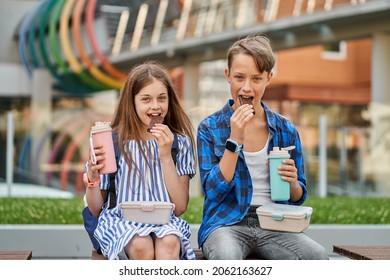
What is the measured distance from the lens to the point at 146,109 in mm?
2896

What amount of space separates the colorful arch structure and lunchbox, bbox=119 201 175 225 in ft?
45.9

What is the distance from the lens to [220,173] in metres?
2.77

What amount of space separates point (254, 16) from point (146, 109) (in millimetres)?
12053

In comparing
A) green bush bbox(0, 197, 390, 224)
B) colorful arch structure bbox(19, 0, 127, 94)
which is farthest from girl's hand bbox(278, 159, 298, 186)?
colorful arch structure bbox(19, 0, 127, 94)

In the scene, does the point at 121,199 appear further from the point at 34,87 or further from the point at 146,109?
the point at 34,87

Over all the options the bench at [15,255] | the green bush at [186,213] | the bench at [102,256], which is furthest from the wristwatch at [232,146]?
the green bush at [186,213]

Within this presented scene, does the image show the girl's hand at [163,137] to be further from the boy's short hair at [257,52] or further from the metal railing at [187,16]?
the metal railing at [187,16]

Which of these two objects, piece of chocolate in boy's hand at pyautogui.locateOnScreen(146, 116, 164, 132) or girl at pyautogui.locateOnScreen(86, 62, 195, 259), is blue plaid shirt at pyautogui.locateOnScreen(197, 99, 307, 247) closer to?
girl at pyautogui.locateOnScreen(86, 62, 195, 259)

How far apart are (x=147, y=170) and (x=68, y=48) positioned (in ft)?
48.2

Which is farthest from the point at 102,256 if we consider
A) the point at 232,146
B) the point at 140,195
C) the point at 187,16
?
the point at 187,16

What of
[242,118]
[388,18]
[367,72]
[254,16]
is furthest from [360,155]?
[367,72]

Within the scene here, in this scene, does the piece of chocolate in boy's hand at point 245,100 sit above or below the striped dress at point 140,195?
above

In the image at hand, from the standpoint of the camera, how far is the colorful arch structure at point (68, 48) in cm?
1689

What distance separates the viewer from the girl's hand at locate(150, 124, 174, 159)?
9.02 feet
